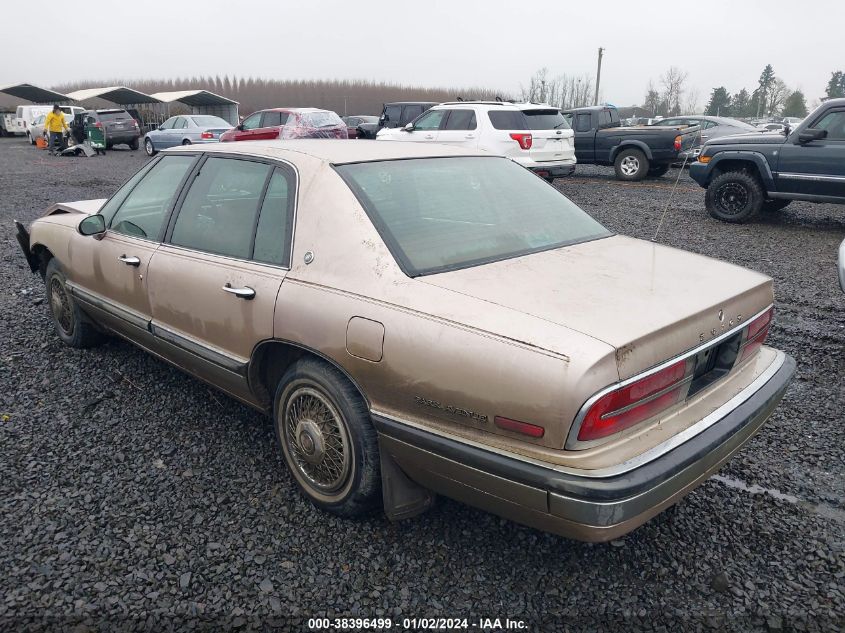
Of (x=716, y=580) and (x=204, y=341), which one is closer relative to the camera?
(x=716, y=580)

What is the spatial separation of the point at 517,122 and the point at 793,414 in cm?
962

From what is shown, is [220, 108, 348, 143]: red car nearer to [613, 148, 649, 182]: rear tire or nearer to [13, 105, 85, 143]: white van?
[613, 148, 649, 182]: rear tire

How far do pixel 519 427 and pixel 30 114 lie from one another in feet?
116

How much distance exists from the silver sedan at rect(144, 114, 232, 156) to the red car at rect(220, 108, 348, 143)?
355 centimetres

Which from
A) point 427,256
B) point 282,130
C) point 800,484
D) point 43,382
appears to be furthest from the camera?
point 282,130

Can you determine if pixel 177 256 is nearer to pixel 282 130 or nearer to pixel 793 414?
pixel 793 414

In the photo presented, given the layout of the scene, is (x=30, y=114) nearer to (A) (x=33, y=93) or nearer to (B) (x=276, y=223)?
(A) (x=33, y=93)

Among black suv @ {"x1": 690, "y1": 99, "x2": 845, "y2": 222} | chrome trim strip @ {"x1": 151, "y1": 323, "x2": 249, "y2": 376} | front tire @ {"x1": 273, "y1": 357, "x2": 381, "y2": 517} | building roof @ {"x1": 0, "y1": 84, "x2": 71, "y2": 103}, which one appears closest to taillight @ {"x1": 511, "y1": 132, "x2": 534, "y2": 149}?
black suv @ {"x1": 690, "y1": 99, "x2": 845, "y2": 222}

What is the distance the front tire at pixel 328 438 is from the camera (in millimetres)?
2461

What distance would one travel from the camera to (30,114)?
29812 mm

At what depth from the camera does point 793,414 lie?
3.60 meters

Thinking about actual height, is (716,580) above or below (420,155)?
below

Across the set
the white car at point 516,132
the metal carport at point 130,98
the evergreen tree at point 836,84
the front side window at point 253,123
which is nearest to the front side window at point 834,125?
the white car at point 516,132

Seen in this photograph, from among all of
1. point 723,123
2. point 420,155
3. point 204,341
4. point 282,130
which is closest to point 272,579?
point 204,341
